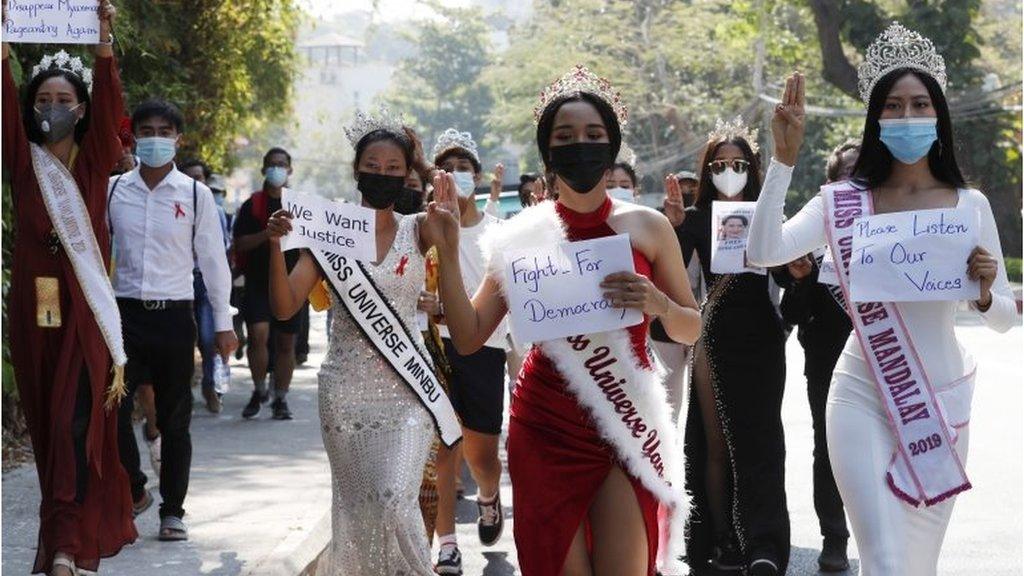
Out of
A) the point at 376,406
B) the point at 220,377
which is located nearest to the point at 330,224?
the point at 376,406

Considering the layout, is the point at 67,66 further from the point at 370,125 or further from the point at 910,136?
the point at 910,136

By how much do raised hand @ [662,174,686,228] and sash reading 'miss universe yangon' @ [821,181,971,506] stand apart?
2642 mm

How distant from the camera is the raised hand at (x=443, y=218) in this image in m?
5.68

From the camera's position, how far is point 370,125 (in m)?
7.07

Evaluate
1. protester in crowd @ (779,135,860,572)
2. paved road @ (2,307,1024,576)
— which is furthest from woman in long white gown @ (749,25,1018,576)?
paved road @ (2,307,1024,576)

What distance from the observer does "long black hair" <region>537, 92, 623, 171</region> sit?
5672 millimetres

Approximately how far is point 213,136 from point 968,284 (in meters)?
13.7

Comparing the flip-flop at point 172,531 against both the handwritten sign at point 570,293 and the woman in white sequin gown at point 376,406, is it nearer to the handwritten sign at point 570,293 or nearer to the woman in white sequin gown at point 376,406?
the woman in white sequin gown at point 376,406

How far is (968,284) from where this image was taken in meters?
5.75

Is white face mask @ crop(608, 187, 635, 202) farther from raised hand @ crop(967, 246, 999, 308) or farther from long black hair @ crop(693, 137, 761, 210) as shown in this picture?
raised hand @ crop(967, 246, 999, 308)

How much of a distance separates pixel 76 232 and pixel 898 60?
11.1 ft

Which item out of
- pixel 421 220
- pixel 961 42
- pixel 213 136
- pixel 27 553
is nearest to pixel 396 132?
pixel 421 220

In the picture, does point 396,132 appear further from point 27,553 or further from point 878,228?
point 27,553

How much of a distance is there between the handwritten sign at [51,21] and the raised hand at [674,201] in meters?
2.85
